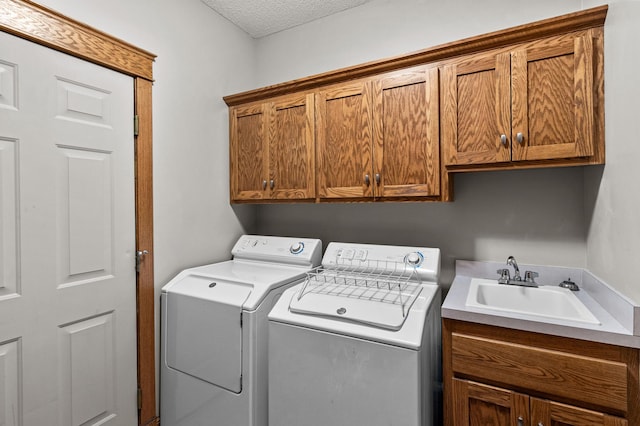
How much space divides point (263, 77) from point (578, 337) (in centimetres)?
265

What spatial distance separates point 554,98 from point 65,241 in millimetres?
2355

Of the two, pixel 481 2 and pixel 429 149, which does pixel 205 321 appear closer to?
pixel 429 149

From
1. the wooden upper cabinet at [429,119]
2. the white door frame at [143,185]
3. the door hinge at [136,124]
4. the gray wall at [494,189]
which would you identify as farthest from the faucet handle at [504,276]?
the door hinge at [136,124]

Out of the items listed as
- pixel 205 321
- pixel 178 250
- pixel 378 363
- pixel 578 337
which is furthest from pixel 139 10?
pixel 578 337

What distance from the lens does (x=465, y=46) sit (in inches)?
64.5

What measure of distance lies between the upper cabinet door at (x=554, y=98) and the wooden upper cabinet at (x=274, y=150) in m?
1.15

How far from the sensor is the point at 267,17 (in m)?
2.45

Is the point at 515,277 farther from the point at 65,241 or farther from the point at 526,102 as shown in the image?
the point at 65,241

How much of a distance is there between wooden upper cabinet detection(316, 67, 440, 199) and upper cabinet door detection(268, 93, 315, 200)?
72 millimetres

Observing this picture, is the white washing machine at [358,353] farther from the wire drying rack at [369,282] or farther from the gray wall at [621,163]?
the gray wall at [621,163]

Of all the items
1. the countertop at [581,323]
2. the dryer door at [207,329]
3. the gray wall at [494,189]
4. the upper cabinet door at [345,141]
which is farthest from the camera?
the upper cabinet door at [345,141]

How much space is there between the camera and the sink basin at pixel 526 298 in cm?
155

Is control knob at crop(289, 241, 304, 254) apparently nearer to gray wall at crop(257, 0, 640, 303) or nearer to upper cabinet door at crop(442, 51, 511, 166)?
gray wall at crop(257, 0, 640, 303)

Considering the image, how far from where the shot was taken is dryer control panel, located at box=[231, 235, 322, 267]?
2.15m
